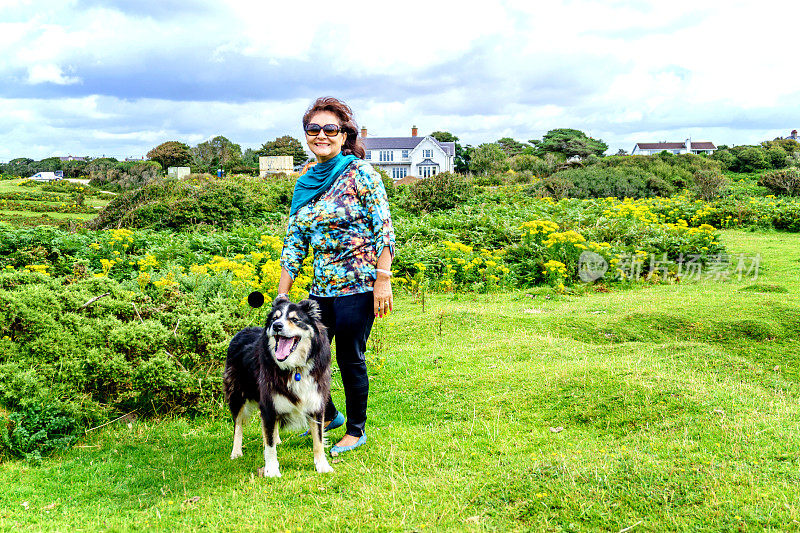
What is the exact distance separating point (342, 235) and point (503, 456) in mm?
1898

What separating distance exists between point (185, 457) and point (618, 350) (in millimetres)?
4804

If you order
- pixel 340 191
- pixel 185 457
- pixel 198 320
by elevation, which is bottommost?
pixel 185 457

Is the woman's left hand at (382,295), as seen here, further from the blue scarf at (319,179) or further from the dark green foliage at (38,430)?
the dark green foliage at (38,430)

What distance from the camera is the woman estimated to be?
12.6 feet

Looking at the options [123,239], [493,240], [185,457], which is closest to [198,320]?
[185,457]

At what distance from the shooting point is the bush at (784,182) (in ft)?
88.6

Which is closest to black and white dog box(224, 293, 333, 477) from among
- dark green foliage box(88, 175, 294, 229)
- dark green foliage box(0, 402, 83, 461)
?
dark green foliage box(0, 402, 83, 461)

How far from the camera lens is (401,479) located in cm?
364

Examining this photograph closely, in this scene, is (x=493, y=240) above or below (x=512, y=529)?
above

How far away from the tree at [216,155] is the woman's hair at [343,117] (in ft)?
157

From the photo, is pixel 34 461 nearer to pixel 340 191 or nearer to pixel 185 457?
pixel 185 457

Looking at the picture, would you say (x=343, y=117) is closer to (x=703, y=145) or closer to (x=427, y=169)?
(x=427, y=169)

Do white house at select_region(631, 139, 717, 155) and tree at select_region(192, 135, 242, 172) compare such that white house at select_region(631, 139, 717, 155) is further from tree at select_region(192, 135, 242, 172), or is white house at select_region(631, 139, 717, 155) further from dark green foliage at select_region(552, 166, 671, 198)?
dark green foliage at select_region(552, 166, 671, 198)

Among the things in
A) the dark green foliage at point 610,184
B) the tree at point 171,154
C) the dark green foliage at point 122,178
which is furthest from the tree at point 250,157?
the dark green foliage at point 610,184
